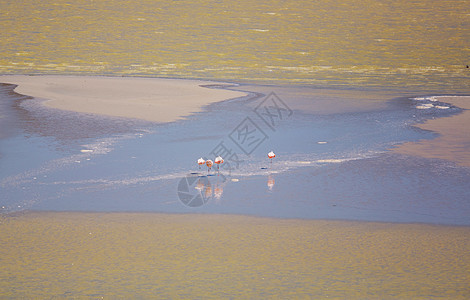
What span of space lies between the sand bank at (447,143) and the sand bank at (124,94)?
478 centimetres

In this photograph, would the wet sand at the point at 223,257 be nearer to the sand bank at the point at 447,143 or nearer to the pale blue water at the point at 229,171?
the pale blue water at the point at 229,171

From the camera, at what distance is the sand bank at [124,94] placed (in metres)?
12.6

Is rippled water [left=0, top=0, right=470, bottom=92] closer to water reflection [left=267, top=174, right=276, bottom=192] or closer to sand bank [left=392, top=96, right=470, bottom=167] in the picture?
sand bank [left=392, top=96, right=470, bottom=167]

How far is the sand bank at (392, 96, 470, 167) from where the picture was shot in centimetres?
853

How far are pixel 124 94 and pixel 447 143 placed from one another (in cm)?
873

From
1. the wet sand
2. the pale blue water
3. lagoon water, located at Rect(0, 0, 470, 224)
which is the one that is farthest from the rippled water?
the wet sand

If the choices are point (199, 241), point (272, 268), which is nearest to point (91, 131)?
point (199, 241)

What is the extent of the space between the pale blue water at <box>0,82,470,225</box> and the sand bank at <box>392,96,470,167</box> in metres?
0.32

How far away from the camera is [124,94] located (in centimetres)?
1530

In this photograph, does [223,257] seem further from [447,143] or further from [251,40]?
[251,40]

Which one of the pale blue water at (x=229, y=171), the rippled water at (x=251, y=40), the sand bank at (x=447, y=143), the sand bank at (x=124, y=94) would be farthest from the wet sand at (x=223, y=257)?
the rippled water at (x=251, y=40)

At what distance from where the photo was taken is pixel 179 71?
21.8 m

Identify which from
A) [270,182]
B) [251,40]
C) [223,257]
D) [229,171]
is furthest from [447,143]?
[251,40]

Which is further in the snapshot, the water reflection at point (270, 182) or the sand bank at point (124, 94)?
the sand bank at point (124, 94)
